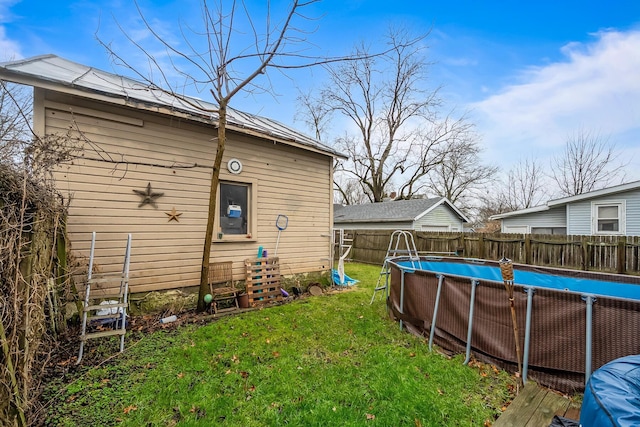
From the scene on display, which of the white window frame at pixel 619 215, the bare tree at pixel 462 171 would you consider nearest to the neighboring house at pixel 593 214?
the white window frame at pixel 619 215

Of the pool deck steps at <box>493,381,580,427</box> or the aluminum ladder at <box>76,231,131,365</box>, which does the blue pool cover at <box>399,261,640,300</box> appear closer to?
the pool deck steps at <box>493,381,580,427</box>

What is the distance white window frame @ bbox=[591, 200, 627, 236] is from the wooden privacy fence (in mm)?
3160

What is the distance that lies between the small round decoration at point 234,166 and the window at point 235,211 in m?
0.28

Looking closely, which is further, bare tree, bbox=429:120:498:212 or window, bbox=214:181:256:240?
bare tree, bbox=429:120:498:212

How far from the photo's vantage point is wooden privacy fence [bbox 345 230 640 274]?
8336 mm

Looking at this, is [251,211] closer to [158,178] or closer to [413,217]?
[158,178]

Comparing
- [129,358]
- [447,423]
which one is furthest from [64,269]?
[447,423]

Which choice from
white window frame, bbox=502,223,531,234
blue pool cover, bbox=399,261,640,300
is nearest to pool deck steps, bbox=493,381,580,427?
blue pool cover, bbox=399,261,640,300

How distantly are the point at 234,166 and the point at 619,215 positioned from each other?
1456 centimetres

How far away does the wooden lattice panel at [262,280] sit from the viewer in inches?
232

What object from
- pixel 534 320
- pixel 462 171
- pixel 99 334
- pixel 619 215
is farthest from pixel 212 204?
pixel 462 171

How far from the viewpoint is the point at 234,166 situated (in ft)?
19.6

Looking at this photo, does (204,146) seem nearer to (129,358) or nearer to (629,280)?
(129,358)

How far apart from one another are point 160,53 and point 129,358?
5.00m
